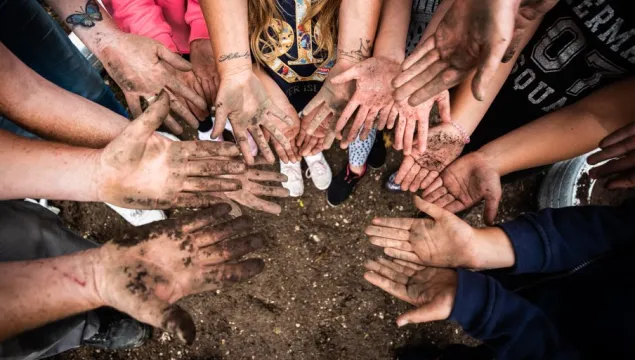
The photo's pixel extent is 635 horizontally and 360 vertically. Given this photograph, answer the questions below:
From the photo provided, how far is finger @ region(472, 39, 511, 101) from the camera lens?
1159 millimetres

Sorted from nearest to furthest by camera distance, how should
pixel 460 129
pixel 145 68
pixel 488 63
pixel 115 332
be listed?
pixel 488 63 → pixel 145 68 → pixel 460 129 → pixel 115 332

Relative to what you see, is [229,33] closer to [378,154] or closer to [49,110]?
[49,110]

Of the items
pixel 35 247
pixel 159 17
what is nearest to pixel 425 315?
pixel 35 247

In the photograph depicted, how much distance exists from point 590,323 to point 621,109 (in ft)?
3.06

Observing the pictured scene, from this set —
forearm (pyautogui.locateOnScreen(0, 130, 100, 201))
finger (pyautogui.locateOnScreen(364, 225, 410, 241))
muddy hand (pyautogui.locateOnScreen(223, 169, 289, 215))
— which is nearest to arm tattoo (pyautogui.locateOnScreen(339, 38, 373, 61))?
muddy hand (pyautogui.locateOnScreen(223, 169, 289, 215))

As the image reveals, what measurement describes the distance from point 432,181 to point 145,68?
1.53 metres

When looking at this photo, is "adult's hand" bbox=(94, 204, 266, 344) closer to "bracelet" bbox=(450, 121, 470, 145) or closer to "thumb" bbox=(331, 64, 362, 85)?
"thumb" bbox=(331, 64, 362, 85)

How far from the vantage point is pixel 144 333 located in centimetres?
230

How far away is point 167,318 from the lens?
1.24m

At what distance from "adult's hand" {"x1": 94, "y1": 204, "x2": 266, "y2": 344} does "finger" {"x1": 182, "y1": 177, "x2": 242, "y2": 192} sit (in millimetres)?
86

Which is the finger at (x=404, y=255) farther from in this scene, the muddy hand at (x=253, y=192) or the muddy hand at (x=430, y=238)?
the muddy hand at (x=253, y=192)

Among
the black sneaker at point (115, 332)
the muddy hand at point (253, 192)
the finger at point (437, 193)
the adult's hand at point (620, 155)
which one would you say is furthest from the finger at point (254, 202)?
the adult's hand at point (620, 155)

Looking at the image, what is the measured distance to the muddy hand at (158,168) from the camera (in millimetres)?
1435

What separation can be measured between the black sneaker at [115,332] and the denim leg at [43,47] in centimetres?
129
